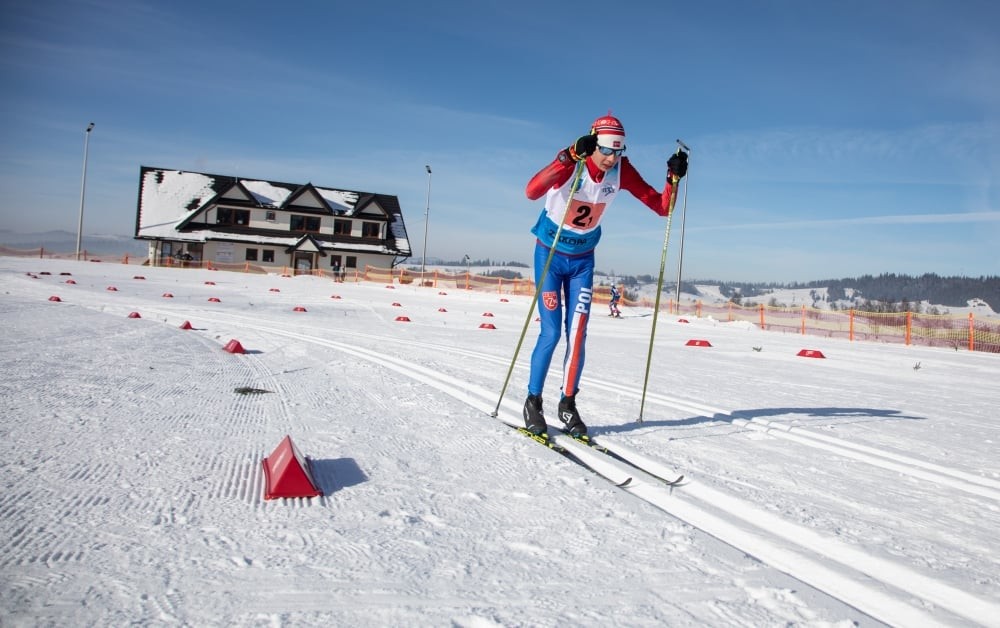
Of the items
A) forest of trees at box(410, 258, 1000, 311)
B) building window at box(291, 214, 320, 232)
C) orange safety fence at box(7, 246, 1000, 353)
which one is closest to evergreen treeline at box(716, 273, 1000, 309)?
forest of trees at box(410, 258, 1000, 311)

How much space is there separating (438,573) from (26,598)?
3.29 feet

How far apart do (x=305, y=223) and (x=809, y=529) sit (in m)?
53.9

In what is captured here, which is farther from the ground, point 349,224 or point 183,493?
point 349,224

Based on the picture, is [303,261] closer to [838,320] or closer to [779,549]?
[838,320]

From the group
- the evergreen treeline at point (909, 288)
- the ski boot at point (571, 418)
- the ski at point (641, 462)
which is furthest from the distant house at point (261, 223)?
the evergreen treeline at point (909, 288)

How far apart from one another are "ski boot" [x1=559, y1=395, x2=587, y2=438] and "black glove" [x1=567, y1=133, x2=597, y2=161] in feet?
5.08

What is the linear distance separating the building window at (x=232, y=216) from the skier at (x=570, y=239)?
52061 millimetres

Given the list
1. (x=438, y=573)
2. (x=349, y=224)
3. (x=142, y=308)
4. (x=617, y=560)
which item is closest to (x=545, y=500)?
(x=617, y=560)

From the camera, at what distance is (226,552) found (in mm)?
1749

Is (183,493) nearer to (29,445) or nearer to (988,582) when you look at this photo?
(29,445)

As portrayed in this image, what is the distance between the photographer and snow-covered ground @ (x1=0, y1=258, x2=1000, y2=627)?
1.57 meters

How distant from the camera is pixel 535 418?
3680 mm

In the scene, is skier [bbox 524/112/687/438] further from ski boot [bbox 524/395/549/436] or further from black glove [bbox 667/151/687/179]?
black glove [bbox 667/151/687/179]

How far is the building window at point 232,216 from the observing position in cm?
5019
